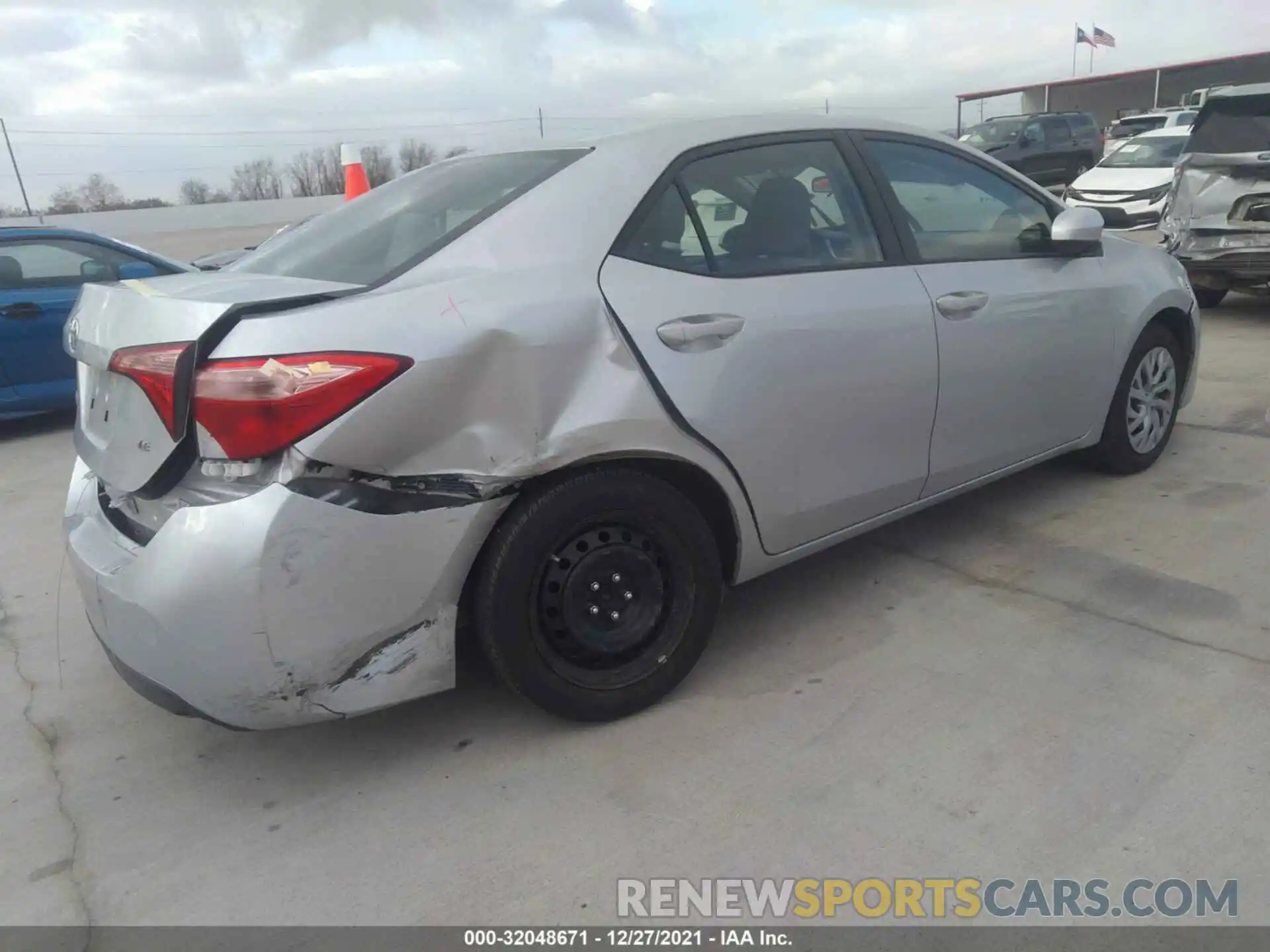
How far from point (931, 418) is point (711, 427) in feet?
3.23

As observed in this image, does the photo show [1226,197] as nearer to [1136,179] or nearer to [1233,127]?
[1233,127]

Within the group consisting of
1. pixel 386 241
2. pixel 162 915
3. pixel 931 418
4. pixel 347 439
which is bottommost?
pixel 162 915

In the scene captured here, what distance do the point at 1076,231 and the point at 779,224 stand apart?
1.34 m

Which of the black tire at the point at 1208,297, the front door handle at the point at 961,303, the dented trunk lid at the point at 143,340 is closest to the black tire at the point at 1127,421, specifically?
the front door handle at the point at 961,303

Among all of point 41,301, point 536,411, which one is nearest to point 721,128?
point 536,411

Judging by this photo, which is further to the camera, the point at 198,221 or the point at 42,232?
the point at 198,221

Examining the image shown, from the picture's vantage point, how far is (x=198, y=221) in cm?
2548

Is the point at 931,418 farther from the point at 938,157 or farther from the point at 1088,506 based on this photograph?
the point at 1088,506

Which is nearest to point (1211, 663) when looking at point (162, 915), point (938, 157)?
point (938, 157)

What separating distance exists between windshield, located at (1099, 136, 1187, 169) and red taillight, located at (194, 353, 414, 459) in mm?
14692

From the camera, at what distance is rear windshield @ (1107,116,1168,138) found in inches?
811

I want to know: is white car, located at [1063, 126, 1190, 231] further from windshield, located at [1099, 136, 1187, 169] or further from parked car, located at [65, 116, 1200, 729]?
parked car, located at [65, 116, 1200, 729]

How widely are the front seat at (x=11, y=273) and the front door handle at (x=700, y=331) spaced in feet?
18.4

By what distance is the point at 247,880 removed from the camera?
7.41 feet
